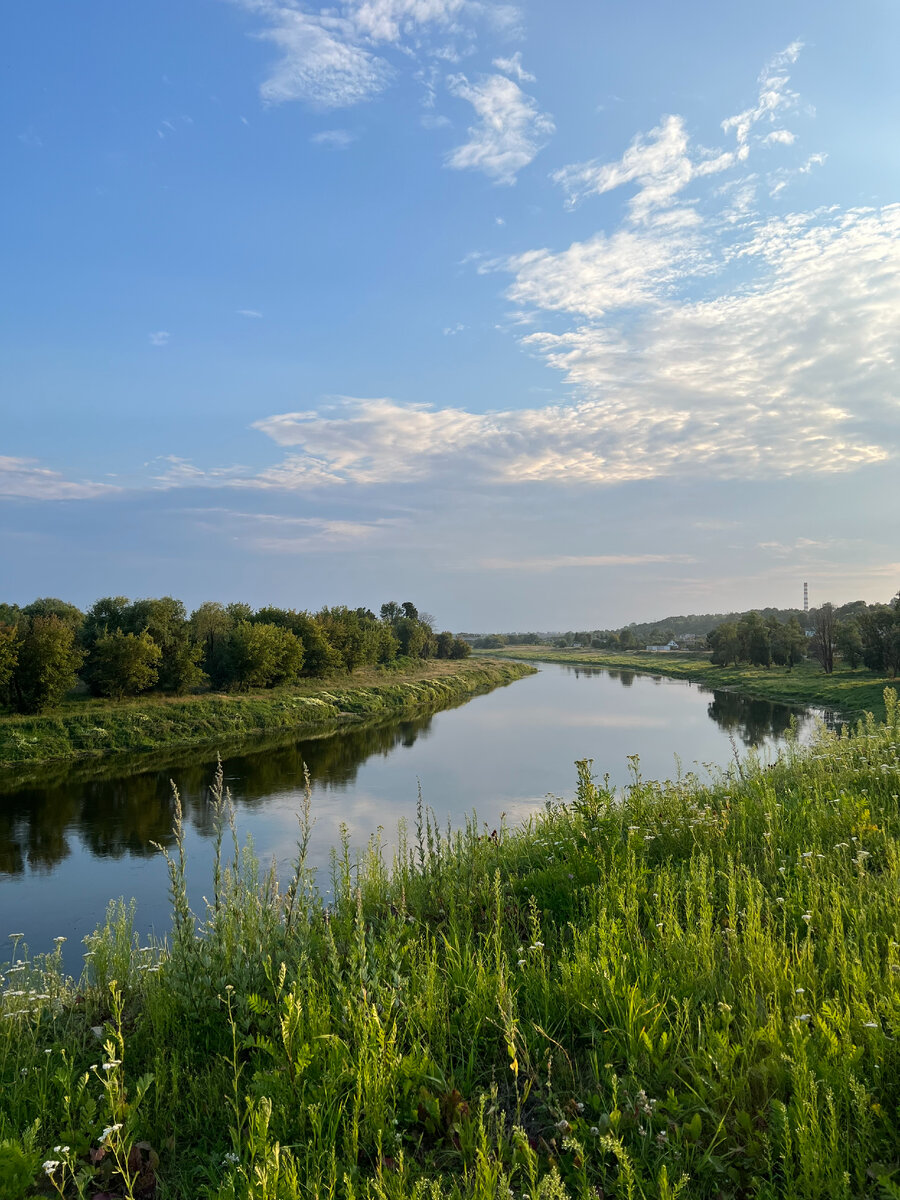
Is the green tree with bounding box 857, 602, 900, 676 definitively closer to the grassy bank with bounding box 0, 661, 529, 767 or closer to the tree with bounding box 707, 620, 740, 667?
the tree with bounding box 707, 620, 740, 667

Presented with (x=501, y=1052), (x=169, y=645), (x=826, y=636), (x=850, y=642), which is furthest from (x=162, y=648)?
(x=826, y=636)

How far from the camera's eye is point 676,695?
191ft

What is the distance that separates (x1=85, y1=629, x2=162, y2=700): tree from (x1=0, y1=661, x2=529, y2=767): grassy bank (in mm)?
998

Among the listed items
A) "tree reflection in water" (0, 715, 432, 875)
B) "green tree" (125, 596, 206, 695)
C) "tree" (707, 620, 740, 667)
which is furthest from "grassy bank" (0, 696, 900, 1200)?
"tree" (707, 620, 740, 667)

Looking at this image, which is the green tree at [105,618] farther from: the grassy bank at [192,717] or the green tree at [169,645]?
the grassy bank at [192,717]

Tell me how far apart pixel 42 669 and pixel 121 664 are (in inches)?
192

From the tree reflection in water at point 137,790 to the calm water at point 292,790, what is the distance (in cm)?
6

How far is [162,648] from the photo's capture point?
40125mm

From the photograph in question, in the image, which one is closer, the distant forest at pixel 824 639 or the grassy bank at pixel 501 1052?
the grassy bank at pixel 501 1052

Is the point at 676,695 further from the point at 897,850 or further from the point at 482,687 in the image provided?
the point at 897,850

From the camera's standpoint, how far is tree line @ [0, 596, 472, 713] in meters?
30.8

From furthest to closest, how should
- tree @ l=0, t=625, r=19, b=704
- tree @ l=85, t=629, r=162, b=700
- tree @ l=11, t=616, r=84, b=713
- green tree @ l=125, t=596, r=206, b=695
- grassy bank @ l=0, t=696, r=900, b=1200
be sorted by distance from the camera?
green tree @ l=125, t=596, r=206, b=695 → tree @ l=85, t=629, r=162, b=700 → tree @ l=11, t=616, r=84, b=713 → tree @ l=0, t=625, r=19, b=704 → grassy bank @ l=0, t=696, r=900, b=1200

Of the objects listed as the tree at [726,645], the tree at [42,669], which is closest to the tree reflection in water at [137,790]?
the tree at [42,669]

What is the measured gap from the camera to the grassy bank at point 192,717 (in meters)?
29.2
